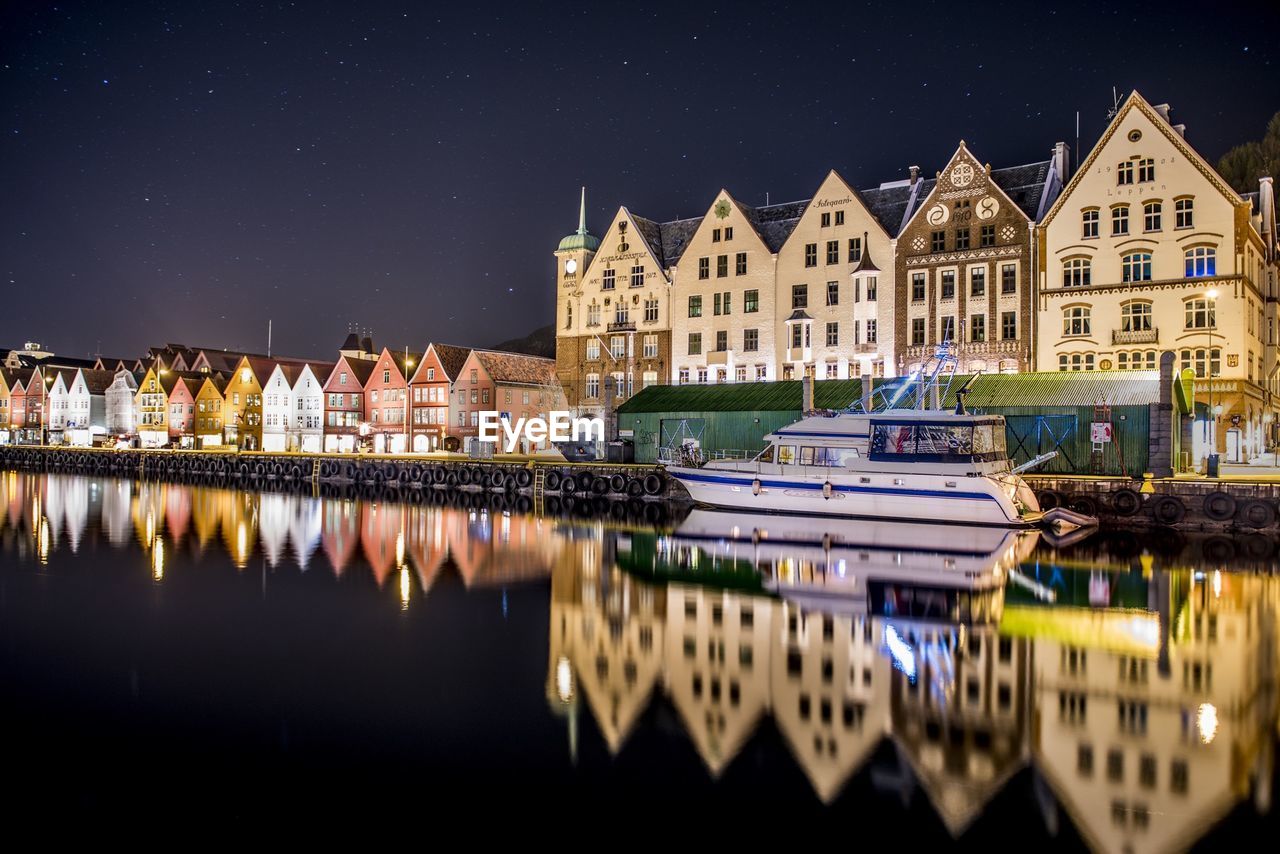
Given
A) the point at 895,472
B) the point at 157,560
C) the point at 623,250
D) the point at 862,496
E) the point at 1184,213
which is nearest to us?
the point at 157,560

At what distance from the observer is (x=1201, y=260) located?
1657 inches

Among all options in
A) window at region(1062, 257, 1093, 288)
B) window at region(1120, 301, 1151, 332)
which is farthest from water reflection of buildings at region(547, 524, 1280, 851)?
window at region(1062, 257, 1093, 288)

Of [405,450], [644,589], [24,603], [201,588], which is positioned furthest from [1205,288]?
[405,450]

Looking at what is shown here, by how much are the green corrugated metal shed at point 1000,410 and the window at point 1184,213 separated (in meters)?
9.02

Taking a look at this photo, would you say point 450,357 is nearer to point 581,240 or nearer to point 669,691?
point 581,240

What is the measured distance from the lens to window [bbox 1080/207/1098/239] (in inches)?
1762

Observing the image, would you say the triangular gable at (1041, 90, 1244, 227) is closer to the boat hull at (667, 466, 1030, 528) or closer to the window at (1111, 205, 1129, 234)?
the window at (1111, 205, 1129, 234)

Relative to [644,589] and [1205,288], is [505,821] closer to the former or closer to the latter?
[644,589]

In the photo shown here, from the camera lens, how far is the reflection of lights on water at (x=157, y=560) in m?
24.3

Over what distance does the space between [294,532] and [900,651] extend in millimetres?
25999

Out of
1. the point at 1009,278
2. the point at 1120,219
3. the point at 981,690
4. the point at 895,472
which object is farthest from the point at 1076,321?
the point at 981,690

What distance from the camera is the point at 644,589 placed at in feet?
71.5

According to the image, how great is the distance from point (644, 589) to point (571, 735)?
10390 millimetres

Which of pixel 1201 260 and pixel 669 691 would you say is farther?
pixel 1201 260
